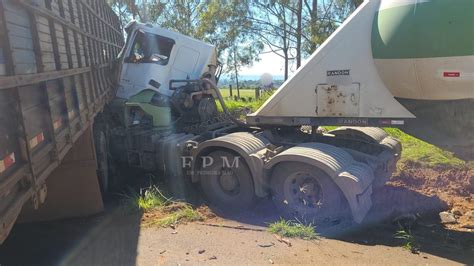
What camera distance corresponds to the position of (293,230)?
16.6 feet

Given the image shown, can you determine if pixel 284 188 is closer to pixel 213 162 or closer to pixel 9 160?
pixel 213 162

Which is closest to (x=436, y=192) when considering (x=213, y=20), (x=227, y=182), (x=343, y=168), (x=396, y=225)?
(x=396, y=225)

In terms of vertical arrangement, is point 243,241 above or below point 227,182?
below

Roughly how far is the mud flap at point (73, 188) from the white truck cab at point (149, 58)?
2.58m

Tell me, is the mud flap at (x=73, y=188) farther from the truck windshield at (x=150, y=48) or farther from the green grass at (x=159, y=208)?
the truck windshield at (x=150, y=48)

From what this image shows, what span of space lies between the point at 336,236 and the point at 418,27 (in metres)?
2.53

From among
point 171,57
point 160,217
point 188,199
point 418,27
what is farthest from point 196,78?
point 418,27

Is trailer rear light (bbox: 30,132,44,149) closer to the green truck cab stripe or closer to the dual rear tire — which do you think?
the dual rear tire

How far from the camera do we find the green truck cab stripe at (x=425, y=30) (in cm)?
450

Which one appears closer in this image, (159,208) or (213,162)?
(159,208)

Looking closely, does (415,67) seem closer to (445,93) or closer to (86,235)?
(445,93)

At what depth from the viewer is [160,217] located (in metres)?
5.84

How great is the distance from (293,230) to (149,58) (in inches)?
183

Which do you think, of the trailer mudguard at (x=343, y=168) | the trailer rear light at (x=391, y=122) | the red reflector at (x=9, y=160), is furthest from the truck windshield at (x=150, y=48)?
the red reflector at (x=9, y=160)
